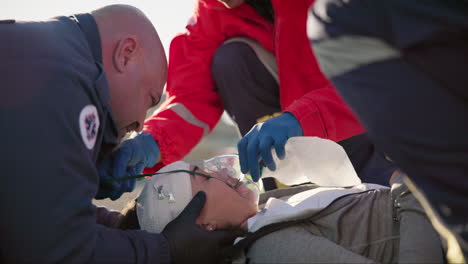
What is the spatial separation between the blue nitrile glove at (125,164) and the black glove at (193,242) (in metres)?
0.32

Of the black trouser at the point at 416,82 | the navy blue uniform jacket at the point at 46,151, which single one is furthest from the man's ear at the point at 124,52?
the black trouser at the point at 416,82

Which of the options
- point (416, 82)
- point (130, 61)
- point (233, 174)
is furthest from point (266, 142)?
point (416, 82)

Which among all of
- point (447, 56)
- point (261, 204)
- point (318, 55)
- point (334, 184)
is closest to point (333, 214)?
point (334, 184)

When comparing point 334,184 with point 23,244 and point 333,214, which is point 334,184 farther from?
point 23,244

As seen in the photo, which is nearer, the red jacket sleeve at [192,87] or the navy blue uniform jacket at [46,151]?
the navy blue uniform jacket at [46,151]

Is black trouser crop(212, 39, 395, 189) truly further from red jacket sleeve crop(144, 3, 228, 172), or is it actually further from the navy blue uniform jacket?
the navy blue uniform jacket

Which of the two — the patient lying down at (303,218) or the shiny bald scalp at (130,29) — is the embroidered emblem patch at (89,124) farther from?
the patient lying down at (303,218)

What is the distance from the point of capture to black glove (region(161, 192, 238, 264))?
1.51 m

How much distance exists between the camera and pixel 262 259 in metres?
1.45

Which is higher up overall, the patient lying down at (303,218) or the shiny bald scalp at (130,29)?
the shiny bald scalp at (130,29)

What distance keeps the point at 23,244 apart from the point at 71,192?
6.4 inches

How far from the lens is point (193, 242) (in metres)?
1.53

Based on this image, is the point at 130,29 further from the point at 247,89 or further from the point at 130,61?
the point at 247,89

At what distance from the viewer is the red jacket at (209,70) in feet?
7.22
